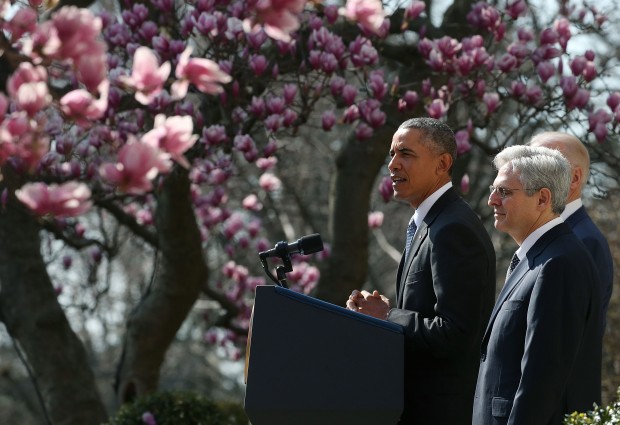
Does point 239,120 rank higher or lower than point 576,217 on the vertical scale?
higher

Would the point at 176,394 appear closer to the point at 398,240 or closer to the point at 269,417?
the point at 269,417

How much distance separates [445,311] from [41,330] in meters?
4.54

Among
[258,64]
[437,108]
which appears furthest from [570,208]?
[258,64]

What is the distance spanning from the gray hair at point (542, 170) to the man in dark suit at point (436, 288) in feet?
1.09

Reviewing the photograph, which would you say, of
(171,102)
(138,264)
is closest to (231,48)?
(171,102)

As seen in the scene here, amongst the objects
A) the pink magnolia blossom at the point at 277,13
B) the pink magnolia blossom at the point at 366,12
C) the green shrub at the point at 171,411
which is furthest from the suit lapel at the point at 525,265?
the green shrub at the point at 171,411

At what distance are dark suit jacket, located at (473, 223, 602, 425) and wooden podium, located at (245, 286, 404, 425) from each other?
0.34 metres

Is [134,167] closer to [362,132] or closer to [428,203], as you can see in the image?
[428,203]

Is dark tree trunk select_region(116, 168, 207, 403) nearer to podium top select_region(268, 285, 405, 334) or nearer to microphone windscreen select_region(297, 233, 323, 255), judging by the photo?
microphone windscreen select_region(297, 233, 323, 255)

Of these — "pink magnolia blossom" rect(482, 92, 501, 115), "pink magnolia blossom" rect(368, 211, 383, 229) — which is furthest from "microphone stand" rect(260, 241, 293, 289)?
"pink magnolia blossom" rect(368, 211, 383, 229)

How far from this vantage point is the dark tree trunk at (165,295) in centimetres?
745

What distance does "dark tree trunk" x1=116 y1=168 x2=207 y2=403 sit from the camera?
7.45 metres

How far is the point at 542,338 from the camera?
3328 millimetres

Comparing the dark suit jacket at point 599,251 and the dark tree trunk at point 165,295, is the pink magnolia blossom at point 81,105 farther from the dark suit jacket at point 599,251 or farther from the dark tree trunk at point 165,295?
the dark tree trunk at point 165,295
